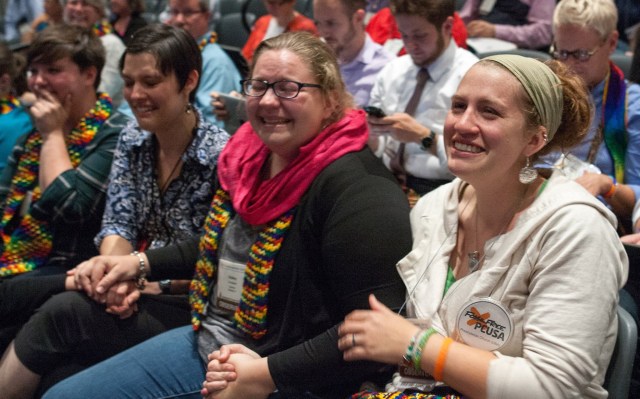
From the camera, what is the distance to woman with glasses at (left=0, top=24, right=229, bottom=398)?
198 centimetres

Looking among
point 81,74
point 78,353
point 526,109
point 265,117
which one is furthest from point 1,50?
point 526,109

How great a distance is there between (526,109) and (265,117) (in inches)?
25.2

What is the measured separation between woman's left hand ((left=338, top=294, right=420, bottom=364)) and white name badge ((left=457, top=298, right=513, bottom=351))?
10 cm

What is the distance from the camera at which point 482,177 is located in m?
1.41

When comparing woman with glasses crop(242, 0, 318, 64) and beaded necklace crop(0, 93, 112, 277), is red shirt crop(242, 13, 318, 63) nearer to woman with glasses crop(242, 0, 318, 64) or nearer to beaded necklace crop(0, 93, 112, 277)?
woman with glasses crop(242, 0, 318, 64)

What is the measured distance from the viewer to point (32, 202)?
2.50 meters

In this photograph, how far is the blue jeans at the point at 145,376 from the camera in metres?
1.80

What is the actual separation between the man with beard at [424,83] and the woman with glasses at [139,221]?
69 centimetres

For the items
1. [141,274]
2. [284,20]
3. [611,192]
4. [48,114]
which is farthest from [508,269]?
[284,20]

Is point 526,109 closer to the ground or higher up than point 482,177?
higher up

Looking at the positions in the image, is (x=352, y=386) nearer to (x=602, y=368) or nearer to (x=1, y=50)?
(x=602, y=368)

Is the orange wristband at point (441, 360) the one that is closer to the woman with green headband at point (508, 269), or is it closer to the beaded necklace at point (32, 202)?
the woman with green headband at point (508, 269)

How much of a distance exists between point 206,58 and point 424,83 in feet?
4.29

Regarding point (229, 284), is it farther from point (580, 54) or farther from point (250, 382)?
point (580, 54)
